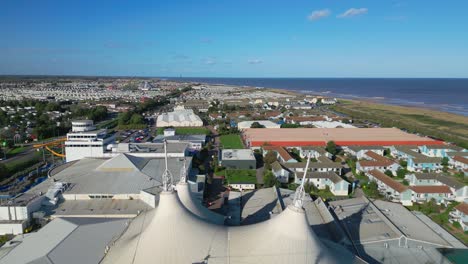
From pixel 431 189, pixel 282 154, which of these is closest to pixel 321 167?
pixel 282 154

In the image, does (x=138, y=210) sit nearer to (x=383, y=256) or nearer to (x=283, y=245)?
(x=283, y=245)

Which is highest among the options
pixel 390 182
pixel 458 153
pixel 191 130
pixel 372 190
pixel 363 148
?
pixel 458 153

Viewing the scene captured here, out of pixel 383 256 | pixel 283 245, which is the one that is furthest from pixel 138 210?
pixel 383 256

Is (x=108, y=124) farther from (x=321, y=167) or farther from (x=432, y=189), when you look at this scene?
(x=432, y=189)

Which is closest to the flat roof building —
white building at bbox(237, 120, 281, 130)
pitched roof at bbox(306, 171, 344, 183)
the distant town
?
the distant town

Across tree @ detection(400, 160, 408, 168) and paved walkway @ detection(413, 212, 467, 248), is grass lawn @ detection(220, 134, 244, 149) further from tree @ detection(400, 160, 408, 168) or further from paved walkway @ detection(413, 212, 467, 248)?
paved walkway @ detection(413, 212, 467, 248)

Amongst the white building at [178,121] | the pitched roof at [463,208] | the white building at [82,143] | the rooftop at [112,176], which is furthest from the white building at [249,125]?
the pitched roof at [463,208]
